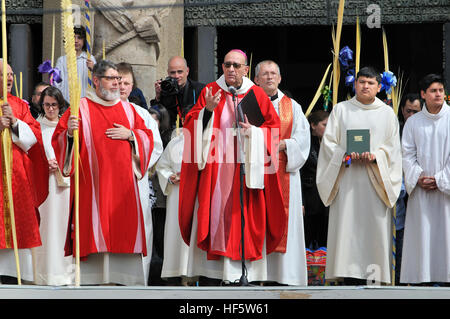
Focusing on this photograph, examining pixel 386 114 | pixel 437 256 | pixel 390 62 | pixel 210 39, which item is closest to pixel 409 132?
pixel 386 114

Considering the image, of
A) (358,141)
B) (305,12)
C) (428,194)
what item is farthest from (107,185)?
(305,12)

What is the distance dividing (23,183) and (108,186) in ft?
2.50

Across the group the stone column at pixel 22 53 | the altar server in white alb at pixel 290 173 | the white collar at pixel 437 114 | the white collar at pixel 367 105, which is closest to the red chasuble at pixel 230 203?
the altar server in white alb at pixel 290 173

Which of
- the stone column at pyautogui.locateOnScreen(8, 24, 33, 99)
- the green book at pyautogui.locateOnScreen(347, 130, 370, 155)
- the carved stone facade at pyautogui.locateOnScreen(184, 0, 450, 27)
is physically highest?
the carved stone facade at pyautogui.locateOnScreen(184, 0, 450, 27)

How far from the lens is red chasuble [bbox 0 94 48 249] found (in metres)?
8.53

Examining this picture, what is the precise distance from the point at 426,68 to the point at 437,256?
556 cm

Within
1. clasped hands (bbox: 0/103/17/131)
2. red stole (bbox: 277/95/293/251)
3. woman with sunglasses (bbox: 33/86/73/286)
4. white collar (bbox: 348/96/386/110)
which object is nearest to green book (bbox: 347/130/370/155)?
white collar (bbox: 348/96/386/110)

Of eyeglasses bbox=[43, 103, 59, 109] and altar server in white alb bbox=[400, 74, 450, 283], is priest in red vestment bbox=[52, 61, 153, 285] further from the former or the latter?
altar server in white alb bbox=[400, 74, 450, 283]

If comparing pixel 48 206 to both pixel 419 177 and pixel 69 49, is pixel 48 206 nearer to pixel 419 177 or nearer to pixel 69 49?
pixel 69 49

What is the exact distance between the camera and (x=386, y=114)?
29.2 feet

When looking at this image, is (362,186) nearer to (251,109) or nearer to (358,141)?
(358,141)

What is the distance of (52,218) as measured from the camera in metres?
9.25

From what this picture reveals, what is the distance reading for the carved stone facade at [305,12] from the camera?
42.3ft

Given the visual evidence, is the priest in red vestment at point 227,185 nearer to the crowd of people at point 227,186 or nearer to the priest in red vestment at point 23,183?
the crowd of people at point 227,186
